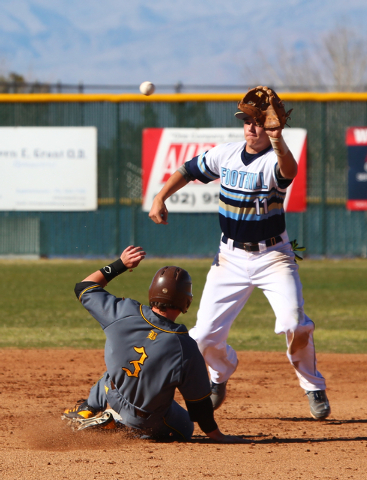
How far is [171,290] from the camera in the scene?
11.4 ft

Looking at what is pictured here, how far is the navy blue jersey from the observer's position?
4.22m

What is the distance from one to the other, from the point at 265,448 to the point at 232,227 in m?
1.40

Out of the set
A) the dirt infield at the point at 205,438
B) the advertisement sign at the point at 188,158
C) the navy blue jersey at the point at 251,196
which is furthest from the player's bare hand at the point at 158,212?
the advertisement sign at the point at 188,158

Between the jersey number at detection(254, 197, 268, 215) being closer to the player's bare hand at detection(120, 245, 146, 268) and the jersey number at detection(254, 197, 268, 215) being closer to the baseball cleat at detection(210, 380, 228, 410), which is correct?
the player's bare hand at detection(120, 245, 146, 268)

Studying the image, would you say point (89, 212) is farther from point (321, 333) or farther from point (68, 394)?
point (68, 394)

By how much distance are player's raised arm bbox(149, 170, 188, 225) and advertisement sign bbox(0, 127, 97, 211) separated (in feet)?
31.3

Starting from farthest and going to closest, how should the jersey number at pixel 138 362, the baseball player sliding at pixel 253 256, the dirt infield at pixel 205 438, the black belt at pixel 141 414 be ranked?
the baseball player sliding at pixel 253 256 → the black belt at pixel 141 414 → the jersey number at pixel 138 362 → the dirt infield at pixel 205 438

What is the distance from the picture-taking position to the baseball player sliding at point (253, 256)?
417 centimetres

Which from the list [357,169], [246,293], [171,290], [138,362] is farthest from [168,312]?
[357,169]

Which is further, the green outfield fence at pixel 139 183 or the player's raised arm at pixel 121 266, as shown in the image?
the green outfield fence at pixel 139 183

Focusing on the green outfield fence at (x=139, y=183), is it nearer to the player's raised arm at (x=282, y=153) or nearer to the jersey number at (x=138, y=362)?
the player's raised arm at (x=282, y=153)

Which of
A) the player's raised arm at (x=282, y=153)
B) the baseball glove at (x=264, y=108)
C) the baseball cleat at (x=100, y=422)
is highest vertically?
the baseball glove at (x=264, y=108)

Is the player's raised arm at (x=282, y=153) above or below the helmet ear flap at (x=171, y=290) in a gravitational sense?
above

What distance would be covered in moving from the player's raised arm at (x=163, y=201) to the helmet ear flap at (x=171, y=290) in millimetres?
640
